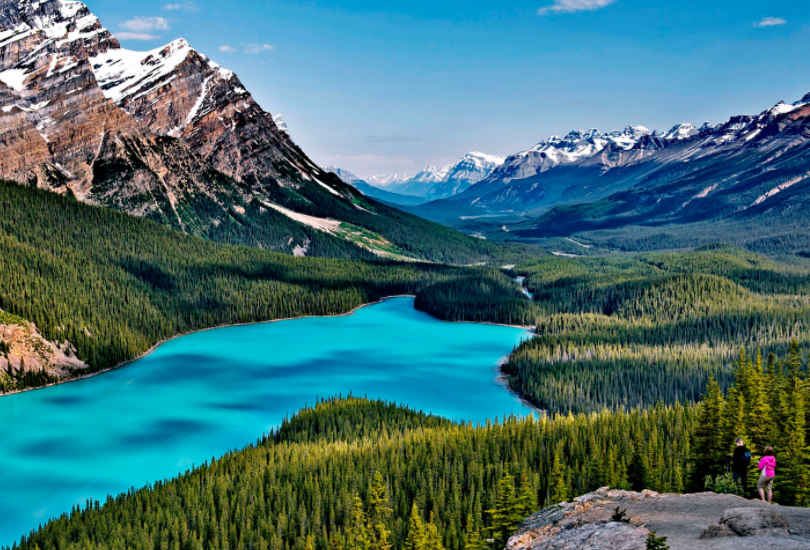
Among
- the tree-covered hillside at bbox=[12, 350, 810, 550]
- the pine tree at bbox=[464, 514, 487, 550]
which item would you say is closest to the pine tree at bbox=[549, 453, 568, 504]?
the tree-covered hillside at bbox=[12, 350, 810, 550]

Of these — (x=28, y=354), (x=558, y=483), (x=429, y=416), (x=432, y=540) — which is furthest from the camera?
(x=28, y=354)

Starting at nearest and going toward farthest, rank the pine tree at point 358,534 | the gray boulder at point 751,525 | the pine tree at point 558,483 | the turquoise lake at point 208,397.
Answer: the gray boulder at point 751,525 → the pine tree at point 358,534 → the pine tree at point 558,483 → the turquoise lake at point 208,397

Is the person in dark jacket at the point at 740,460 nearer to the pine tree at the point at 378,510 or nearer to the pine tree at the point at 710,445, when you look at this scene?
the pine tree at the point at 710,445

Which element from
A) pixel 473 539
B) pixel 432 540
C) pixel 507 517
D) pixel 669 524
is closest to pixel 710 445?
pixel 507 517

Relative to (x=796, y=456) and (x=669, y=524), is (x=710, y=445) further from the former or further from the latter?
(x=669, y=524)

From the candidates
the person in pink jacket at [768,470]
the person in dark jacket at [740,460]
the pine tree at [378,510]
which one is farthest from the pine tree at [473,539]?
the person in pink jacket at [768,470]

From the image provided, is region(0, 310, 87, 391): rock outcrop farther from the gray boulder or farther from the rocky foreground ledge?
the gray boulder

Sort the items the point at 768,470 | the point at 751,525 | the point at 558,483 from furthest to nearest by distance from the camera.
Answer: the point at 558,483 < the point at 768,470 < the point at 751,525
